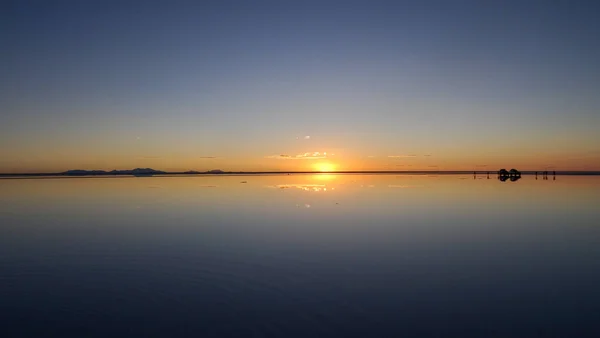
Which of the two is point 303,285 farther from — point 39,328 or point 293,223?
point 293,223

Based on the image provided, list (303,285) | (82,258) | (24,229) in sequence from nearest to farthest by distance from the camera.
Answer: (303,285), (82,258), (24,229)

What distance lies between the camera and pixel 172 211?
104ft

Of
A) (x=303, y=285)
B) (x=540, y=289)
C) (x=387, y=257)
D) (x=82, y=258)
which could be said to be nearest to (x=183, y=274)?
(x=303, y=285)

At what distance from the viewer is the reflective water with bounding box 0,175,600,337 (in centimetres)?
915

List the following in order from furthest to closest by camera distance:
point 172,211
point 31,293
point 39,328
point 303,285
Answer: point 172,211
point 303,285
point 31,293
point 39,328

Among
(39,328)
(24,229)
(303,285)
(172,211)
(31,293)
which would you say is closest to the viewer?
(39,328)

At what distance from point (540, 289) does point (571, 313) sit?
1.98 m

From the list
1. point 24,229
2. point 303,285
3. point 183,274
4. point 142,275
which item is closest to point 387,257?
point 303,285

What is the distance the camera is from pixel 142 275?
13211 millimetres

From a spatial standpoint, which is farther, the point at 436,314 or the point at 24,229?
the point at 24,229

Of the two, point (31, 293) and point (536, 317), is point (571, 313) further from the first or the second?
point (31, 293)

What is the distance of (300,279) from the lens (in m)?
12.7

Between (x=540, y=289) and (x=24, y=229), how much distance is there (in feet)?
81.8

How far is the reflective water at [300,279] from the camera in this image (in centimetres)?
915
